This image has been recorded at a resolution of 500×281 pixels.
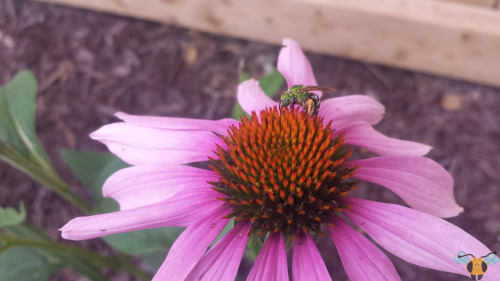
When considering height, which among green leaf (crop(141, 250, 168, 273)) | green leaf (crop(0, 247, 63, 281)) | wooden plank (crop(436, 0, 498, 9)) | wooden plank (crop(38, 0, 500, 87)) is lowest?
green leaf (crop(0, 247, 63, 281))

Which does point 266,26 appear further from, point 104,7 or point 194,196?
point 194,196

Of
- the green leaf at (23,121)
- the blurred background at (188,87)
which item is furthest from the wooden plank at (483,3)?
the green leaf at (23,121)

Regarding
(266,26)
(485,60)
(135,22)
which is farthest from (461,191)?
(135,22)

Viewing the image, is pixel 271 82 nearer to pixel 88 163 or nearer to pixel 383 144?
pixel 383 144

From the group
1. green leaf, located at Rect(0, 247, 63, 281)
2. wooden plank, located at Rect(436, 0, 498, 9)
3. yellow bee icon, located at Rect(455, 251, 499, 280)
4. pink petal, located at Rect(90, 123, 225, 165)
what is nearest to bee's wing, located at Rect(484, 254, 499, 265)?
yellow bee icon, located at Rect(455, 251, 499, 280)

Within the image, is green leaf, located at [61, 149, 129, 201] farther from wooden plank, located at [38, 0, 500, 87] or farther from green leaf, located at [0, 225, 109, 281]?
wooden plank, located at [38, 0, 500, 87]

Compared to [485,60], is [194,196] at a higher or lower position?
lower
